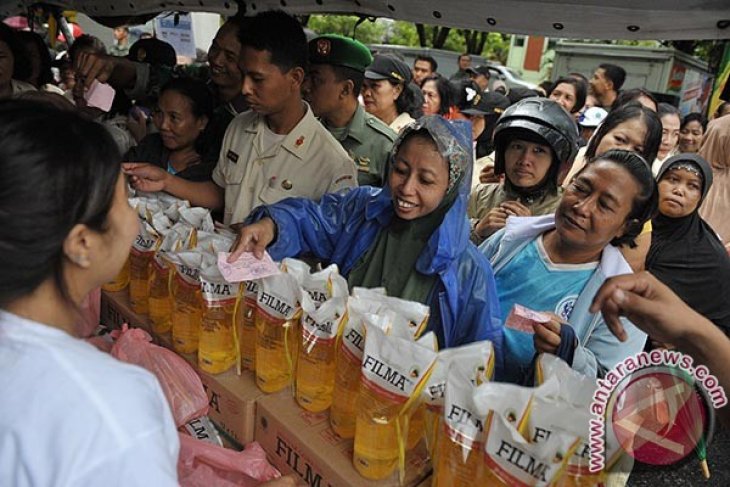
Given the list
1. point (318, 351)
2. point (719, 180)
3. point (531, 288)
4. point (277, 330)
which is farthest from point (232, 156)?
point (719, 180)

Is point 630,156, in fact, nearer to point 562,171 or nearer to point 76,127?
point 562,171

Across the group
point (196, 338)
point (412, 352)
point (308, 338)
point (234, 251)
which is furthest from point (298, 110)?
point (412, 352)

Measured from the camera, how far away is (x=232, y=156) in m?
2.26

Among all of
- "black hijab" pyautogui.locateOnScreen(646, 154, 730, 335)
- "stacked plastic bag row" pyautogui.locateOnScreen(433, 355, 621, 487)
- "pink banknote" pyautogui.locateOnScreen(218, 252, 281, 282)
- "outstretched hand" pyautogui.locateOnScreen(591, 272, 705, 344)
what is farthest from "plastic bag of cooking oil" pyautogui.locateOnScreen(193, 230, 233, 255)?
"black hijab" pyautogui.locateOnScreen(646, 154, 730, 335)

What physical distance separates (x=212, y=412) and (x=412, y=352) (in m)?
0.76

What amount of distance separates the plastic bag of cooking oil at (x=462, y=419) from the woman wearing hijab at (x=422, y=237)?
43cm

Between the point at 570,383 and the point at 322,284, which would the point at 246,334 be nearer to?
the point at 322,284

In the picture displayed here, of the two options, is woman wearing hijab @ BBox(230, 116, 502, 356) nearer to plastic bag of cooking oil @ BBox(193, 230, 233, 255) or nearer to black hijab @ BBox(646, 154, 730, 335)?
plastic bag of cooking oil @ BBox(193, 230, 233, 255)

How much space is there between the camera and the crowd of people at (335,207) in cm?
77

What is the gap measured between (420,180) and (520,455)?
866 millimetres

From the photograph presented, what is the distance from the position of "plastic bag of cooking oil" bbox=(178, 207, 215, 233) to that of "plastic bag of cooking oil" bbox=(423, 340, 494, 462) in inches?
37.7

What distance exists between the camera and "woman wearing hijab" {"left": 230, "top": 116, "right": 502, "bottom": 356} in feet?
4.94

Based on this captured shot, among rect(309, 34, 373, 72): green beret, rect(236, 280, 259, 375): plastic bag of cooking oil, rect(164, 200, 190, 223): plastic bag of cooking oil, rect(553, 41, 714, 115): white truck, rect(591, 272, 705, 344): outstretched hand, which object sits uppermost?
rect(553, 41, 714, 115): white truck

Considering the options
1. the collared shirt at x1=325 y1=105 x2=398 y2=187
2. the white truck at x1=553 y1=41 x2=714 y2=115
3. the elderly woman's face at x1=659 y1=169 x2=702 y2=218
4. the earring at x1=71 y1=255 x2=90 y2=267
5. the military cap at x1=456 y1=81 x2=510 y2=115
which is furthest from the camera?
the white truck at x1=553 y1=41 x2=714 y2=115
